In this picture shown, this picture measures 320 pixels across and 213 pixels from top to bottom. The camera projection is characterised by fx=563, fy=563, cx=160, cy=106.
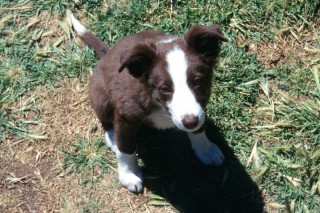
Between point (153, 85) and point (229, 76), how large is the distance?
1442 millimetres

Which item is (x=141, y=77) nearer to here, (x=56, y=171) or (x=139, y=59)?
(x=139, y=59)

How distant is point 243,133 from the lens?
4.72m

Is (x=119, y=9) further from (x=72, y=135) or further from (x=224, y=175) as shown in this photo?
(x=224, y=175)

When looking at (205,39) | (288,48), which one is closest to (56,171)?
(205,39)

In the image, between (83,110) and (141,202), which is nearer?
(141,202)

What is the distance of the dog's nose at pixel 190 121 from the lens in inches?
135

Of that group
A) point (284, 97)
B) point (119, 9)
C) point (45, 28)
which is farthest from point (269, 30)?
point (45, 28)

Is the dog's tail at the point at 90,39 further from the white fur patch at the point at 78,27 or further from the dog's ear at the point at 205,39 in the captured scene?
the dog's ear at the point at 205,39

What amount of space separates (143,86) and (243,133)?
52.7 inches

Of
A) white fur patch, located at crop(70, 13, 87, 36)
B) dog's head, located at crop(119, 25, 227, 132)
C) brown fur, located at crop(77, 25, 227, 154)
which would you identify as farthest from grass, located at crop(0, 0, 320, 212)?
dog's head, located at crop(119, 25, 227, 132)

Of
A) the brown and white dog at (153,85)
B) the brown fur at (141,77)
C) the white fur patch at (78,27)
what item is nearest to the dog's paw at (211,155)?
the brown and white dog at (153,85)

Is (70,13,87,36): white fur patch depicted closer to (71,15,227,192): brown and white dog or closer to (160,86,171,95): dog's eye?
(71,15,227,192): brown and white dog

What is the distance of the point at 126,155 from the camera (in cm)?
433

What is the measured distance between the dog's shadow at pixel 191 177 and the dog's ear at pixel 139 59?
1.17m
